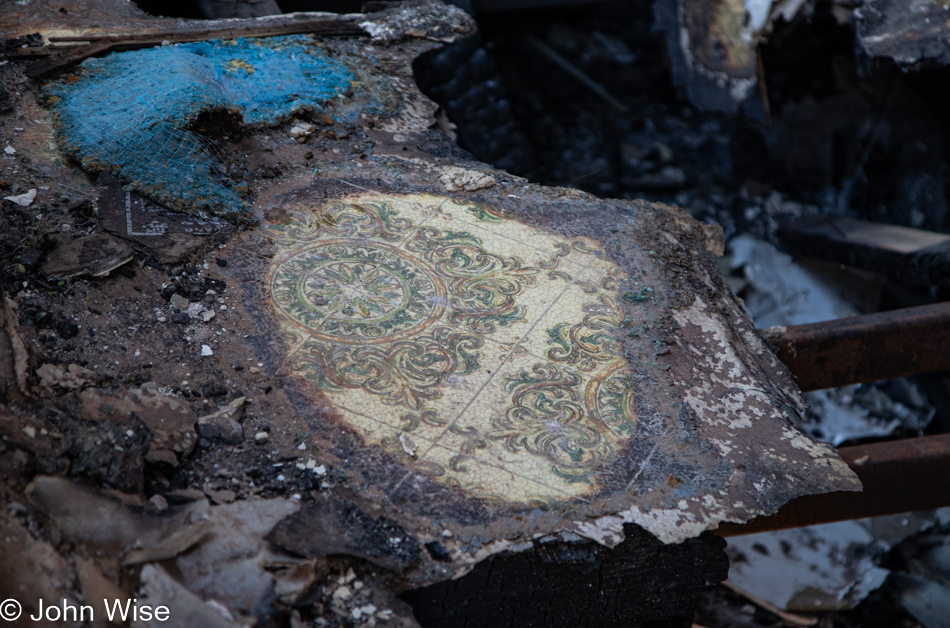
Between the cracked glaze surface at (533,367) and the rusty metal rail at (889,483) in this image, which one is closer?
the cracked glaze surface at (533,367)

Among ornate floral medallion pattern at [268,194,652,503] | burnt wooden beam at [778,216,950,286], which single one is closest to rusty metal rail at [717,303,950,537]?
ornate floral medallion pattern at [268,194,652,503]

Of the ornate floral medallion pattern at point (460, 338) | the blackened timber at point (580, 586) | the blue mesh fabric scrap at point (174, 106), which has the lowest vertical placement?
the blackened timber at point (580, 586)

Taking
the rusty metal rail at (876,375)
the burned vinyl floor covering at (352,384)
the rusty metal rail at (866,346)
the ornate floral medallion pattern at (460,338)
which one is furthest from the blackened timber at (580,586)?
the rusty metal rail at (866,346)

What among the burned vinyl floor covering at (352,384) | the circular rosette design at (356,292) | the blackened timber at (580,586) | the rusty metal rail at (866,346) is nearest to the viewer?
the burned vinyl floor covering at (352,384)

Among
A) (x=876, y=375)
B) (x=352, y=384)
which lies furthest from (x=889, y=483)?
(x=352, y=384)

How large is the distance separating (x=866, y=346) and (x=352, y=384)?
1757mm

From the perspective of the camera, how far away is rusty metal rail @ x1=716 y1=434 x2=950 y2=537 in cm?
249

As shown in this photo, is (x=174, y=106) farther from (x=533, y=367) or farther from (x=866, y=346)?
(x=866, y=346)

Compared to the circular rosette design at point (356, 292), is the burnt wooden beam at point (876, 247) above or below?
below

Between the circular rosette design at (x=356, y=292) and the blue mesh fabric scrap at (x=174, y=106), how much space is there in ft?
1.14

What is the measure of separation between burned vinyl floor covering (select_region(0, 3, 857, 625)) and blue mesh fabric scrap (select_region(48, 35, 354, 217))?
0.08m

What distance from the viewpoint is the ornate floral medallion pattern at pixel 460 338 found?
202 cm

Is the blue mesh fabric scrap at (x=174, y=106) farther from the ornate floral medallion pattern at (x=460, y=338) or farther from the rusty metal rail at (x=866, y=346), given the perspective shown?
the rusty metal rail at (x=866, y=346)

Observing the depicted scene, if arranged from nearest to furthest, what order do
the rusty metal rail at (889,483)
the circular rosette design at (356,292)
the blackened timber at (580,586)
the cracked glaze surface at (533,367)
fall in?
the blackened timber at (580,586) < the cracked glaze surface at (533,367) < the circular rosette design at (356,292) < the rusty metal rail at (889,483)
